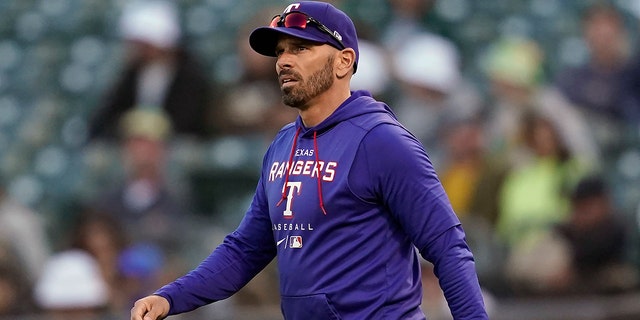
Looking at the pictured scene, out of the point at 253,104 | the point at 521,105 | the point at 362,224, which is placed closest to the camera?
the point at 362,224

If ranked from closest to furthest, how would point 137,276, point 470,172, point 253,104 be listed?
point 137,276 → point 470,172 → point 253,104

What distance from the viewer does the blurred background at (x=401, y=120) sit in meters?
8.10

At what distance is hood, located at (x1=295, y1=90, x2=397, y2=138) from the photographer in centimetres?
400

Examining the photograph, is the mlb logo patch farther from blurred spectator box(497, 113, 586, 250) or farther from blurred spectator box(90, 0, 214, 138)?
blurred spectator box(90, 0, 214, 138)

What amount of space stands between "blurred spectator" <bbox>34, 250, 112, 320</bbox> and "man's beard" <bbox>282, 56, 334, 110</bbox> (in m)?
4.46

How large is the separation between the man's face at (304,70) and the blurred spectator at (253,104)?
4.95 m

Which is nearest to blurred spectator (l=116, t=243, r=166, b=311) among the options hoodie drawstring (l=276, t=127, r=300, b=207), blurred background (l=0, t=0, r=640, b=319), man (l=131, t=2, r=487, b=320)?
blurred background (l=0, t=0, r=640, b=319)

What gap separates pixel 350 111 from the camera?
157 inches

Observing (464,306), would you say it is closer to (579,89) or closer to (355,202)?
(355,202)

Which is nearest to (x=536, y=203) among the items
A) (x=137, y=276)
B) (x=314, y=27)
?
(x=137, y=276)

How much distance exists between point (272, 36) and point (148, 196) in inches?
195

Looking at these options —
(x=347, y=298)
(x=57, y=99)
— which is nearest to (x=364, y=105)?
(x=347, y=298)

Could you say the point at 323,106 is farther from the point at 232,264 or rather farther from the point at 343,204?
the point at 232,264

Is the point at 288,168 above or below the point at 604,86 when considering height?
below
